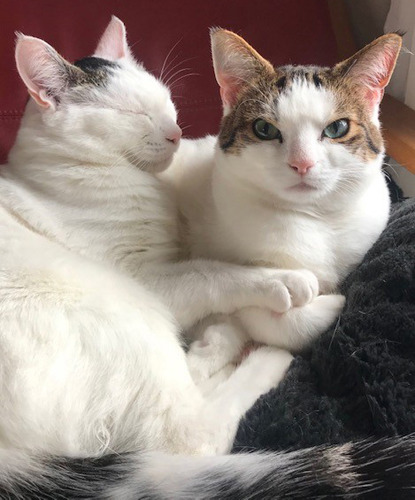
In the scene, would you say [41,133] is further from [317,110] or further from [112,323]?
[317,110]

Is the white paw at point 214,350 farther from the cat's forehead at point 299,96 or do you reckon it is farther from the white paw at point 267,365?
the cat's forehead at point 299,96

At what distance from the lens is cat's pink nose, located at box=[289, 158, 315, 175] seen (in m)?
1.03

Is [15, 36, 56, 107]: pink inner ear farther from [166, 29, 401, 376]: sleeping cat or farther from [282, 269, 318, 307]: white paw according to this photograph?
[282, 269, 318, 307]: white paw

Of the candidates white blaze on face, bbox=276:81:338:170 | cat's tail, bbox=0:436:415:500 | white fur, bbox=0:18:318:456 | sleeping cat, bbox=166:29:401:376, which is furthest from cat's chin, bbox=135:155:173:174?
cat's tail, bbox=0:436:415:500

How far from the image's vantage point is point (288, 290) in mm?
1083

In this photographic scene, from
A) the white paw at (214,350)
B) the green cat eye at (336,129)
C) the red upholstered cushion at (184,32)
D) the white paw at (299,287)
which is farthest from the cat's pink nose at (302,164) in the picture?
the red upholstered cushion at (184,32)

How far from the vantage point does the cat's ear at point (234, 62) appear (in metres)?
1.16

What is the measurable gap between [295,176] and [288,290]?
230mm

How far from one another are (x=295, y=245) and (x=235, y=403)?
1.19ft

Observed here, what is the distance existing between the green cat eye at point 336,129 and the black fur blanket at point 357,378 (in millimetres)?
271

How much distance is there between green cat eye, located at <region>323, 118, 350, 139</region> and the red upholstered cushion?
80 centimetres

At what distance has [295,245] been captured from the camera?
3.84 ft

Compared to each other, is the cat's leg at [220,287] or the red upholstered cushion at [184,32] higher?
the red upholstered cushion at [184,32]

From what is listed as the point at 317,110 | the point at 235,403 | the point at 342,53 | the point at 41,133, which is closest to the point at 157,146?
the point at 41,133
